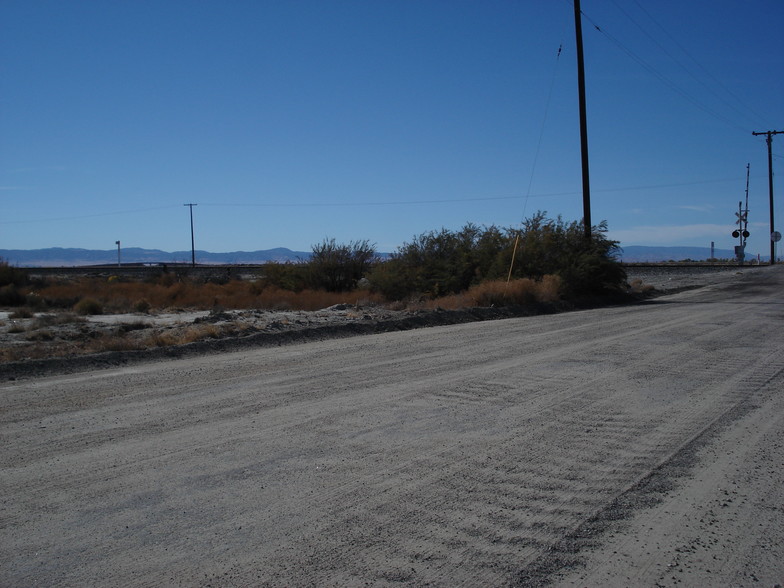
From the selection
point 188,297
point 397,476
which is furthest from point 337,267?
point 397,476

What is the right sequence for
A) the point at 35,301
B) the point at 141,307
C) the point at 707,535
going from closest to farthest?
the point at 707,535, the point at 141,307, the point at 35,301

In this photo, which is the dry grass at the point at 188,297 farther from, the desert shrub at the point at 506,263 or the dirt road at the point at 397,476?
the dirt road at the point at 397,476

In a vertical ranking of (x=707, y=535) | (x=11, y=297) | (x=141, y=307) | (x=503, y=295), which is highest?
(x=11, y=297)

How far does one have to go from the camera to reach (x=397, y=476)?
6.37 meters

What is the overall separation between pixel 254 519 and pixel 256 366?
743cm

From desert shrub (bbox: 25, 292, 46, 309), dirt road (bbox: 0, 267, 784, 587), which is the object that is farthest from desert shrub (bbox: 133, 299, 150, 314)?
dirt road (bbox: 0, 267, 784, 587)

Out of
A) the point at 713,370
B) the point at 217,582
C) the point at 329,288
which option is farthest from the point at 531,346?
the point at 329,288

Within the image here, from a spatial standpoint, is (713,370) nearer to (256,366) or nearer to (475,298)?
(256,366)

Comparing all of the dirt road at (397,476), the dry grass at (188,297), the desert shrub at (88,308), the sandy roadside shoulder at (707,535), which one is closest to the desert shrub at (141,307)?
the dry grass at (188,297)

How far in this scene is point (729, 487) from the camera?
242 inches

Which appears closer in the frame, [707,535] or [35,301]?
[707,535]

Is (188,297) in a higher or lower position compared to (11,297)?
lower

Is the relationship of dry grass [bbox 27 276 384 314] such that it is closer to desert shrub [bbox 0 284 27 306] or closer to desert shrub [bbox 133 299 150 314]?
desert shrub [bbox 133 299 150 314]

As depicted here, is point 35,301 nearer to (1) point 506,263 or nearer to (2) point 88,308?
(2) point 88,308
